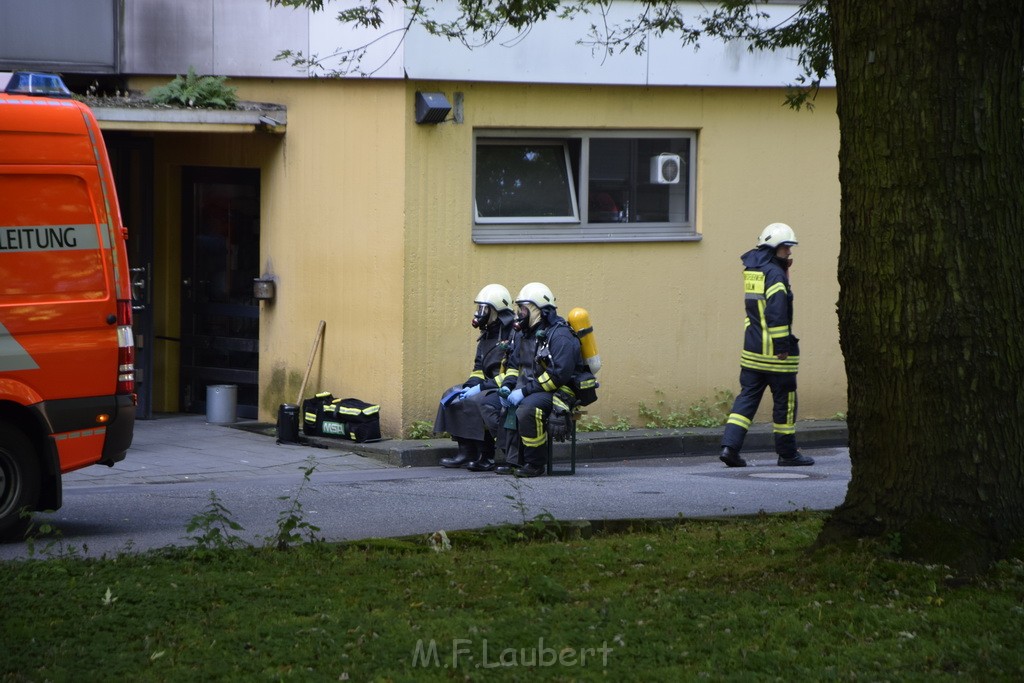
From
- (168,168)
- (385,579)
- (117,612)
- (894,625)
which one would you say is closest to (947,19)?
(894,625)

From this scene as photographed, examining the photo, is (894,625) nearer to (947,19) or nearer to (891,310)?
(891,310)

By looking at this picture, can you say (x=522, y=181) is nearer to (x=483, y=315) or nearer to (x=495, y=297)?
(x=495, y=297)

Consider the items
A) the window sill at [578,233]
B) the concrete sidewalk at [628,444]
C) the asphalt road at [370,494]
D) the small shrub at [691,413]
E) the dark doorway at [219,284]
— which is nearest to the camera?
the asphalt road at [370,494]

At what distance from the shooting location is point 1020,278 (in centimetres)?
584

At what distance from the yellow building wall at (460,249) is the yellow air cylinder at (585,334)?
75.0 inches

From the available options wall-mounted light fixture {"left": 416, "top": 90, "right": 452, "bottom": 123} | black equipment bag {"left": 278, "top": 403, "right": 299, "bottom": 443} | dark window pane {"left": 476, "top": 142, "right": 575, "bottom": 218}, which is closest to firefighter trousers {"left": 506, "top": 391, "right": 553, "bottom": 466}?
black equipment bag {"left": 278, "top": 403, "right": 299, "bottom": 443}

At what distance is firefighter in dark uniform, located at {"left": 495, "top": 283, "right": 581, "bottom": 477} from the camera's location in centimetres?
1105

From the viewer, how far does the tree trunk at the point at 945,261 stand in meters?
5.73

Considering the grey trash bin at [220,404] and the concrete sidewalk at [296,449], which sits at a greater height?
the grey trash bin at [220,404]

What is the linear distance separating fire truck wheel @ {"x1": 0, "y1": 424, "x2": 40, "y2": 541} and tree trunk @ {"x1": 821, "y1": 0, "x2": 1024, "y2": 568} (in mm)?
4648

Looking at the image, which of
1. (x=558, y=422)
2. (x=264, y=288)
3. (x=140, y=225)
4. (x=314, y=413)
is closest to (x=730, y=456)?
(x=558, y=422)

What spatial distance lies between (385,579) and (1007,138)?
3.32 metres

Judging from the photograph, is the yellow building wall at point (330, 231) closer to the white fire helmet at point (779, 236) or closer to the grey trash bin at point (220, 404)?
the grey trash bin at point (220, 404)

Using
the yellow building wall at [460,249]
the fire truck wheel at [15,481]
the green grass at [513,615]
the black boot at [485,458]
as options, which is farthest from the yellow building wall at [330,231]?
the green grass at [513,615]
